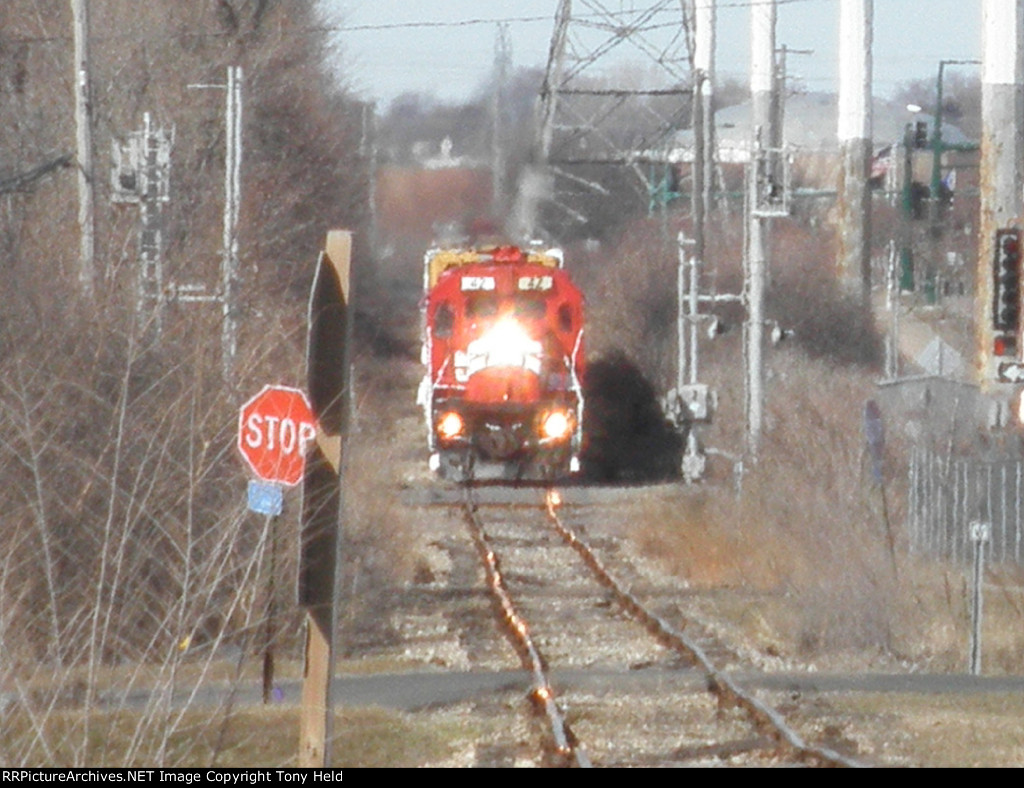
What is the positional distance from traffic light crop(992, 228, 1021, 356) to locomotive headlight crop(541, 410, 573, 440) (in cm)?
894

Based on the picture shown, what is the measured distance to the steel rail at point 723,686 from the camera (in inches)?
519

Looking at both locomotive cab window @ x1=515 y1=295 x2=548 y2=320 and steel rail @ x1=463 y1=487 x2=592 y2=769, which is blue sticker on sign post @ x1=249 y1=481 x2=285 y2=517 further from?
locomotive cab window @ x1=515 y1=295 x2=548 y2=320

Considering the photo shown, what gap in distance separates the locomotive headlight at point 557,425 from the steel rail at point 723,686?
12.8 ft

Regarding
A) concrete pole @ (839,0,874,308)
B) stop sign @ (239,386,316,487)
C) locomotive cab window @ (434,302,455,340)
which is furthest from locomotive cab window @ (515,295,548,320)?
stop sign @ (239,386,316,487)

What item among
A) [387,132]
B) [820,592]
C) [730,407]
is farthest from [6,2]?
[820,592]

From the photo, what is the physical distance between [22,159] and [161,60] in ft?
14.7

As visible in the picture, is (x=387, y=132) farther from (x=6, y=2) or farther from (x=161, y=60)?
(x=6, y=2)

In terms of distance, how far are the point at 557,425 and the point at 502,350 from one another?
136cm

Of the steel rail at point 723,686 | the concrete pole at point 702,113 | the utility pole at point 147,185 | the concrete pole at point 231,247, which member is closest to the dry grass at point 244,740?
the steel rail at point 723,686

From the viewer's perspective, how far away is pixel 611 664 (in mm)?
17625

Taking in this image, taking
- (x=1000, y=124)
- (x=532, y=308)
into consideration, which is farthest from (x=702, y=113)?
(x=1000, y=124)

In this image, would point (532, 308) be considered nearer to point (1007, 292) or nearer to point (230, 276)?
point (230, 276)

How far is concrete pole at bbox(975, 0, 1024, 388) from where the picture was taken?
83.6ft
